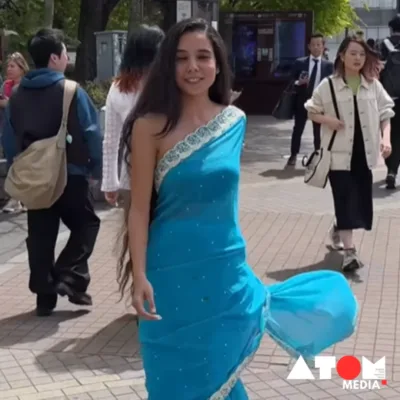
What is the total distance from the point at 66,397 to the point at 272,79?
16.8 meters

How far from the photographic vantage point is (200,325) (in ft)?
10.5

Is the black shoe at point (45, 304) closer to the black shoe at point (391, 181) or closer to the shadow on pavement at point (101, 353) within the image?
the shadow on pavement at point (101, 353)

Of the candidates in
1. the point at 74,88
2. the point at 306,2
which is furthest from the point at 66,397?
the point at 306,2

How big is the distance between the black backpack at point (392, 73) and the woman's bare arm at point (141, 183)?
804 centimetres

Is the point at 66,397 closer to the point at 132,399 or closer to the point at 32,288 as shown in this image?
the point at 132,399

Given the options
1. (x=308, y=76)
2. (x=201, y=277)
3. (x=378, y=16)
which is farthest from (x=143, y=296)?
(x=378, y=16)

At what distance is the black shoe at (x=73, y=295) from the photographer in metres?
5.88

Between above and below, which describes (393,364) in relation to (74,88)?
below

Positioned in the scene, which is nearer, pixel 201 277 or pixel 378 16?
pixel 201 277

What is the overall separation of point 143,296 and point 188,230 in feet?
0.90

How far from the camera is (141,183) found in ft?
10.3

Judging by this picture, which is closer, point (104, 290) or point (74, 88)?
point (74, 88)

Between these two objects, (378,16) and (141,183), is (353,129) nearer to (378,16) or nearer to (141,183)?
(141,183)

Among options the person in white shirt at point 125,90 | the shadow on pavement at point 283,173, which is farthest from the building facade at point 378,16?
the person in white shirt at point 125,90
